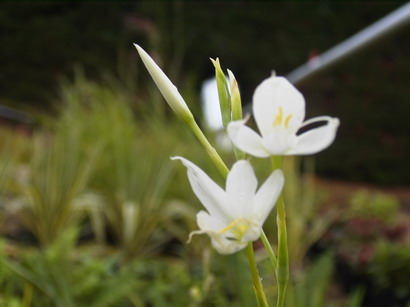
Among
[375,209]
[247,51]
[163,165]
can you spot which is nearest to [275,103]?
[163,165]

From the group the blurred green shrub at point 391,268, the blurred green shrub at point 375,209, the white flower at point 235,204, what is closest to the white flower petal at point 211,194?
the white flower at point 235,204

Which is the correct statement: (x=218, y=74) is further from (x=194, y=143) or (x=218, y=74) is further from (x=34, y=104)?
(x=34, y=104)

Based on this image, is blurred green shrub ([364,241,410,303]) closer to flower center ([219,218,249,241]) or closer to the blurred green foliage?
flower center ([219,218,249,241])

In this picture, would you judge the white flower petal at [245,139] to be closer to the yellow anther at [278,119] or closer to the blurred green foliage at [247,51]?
the yellow anther at [278,119]

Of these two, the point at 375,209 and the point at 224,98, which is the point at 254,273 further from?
the point at 375,209

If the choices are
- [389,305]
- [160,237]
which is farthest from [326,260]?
[160,237]

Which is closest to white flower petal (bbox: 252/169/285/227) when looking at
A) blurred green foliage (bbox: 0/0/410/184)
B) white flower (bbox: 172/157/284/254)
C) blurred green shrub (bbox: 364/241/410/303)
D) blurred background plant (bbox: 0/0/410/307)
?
white flower (bbox: 172/157/284/254)
